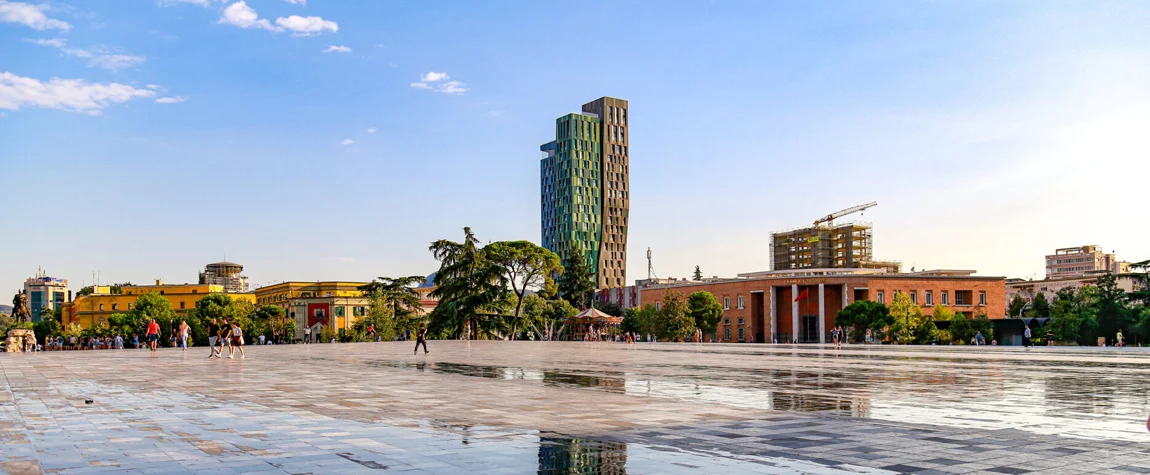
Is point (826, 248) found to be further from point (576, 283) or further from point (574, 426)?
point (574, 426)

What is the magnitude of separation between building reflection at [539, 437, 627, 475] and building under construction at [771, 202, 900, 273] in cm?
14025

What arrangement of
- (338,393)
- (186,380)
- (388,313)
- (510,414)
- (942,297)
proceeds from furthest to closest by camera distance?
(942,297)
(388,313)
(186,380)
(338,393)
(510,414)

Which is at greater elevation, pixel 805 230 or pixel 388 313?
pixel 805 230

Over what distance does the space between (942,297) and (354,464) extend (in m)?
91.5

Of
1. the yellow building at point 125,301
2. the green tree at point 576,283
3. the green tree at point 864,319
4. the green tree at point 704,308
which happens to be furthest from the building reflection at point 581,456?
the yellow building at point 125,301

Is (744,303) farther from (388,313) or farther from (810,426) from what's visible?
(810,426)

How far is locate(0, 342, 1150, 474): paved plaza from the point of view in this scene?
7.23m

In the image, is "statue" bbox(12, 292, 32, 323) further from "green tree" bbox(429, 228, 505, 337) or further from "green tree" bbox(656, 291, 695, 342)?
"green tree" bbox(656, 291, 695, 342)

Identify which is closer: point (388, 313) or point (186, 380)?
point (186, 380)

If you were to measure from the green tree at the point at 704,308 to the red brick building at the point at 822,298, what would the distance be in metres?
3.82

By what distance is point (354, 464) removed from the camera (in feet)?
23.4

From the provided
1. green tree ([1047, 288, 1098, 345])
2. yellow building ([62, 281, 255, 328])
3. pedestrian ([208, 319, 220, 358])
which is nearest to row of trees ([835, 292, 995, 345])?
green tree ([1047, 288, 1098, 345])

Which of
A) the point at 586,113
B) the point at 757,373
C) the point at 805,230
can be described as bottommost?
the point at 757,373

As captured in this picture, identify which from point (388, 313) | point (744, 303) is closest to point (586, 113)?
point (744, 303)
